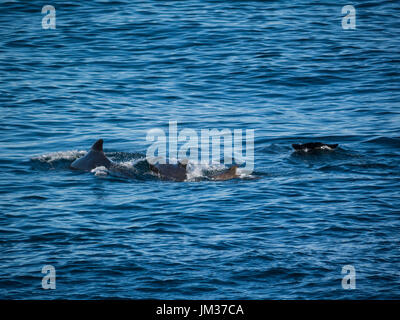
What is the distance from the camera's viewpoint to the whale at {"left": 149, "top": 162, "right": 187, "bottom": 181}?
45.7ft

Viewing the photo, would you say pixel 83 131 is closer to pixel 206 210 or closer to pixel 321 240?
pixel 206 210

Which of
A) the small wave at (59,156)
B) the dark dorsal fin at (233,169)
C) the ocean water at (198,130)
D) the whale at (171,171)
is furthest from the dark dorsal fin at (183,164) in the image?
the small wave at (59,156)

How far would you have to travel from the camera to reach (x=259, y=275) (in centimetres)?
897

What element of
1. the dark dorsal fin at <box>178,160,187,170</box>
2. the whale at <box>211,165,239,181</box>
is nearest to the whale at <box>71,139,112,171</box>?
the dark dorsal fin at <box>178,160,187,170</box>

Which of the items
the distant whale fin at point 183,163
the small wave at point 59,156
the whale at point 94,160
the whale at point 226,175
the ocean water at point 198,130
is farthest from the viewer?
the small wave at point 59,156

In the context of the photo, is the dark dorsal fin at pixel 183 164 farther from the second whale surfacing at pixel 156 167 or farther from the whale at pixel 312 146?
the whale at pixel 312 146

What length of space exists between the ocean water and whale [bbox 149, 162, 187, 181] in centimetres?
36

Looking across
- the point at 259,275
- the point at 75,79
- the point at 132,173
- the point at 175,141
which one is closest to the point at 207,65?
the point at 75,79

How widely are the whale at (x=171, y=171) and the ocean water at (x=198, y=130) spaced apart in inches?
14.3

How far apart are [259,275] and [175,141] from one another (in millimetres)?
8259

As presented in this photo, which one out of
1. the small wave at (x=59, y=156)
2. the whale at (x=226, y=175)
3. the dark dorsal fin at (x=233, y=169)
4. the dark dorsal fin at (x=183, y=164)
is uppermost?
the small wave at (x=59, y=156)

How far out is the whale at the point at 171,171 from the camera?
1392 centimetres

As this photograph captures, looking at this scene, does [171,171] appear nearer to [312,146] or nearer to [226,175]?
[226,175]

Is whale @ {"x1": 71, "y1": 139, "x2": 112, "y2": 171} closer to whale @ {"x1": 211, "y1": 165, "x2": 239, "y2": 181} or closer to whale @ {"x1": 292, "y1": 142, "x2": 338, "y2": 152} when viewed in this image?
whale @ {"x1": 211, "y1": 165, "x2": 239, "y2": 181}
